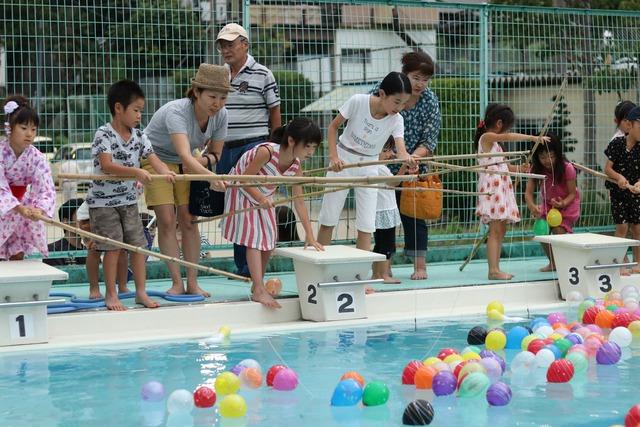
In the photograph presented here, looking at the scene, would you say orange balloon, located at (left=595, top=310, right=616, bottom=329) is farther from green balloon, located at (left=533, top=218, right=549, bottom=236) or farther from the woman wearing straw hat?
the woman wearing straw hat

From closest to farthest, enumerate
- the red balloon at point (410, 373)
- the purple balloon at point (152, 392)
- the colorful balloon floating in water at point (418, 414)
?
1. the colorful balloon floating in water at point (418, 414)
2. the purple balloon at point (152, 392)
3. the red balloon at point (410, 373)

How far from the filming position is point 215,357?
6.42m

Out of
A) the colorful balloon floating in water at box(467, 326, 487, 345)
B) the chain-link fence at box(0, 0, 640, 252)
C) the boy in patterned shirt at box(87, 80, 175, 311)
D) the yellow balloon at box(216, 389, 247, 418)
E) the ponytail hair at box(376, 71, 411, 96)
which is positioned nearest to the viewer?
the yellow balloon at box(216, 389, 247, 418)

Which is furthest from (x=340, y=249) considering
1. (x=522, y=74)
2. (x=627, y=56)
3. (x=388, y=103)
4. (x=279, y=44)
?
(x=627, y=56)

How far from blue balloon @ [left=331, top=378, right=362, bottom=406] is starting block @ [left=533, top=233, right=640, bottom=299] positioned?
11.8 feet

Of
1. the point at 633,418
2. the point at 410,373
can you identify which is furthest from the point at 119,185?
the point at 633,418

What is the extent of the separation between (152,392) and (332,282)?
2.32m

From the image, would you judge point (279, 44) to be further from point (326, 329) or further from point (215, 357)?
point (215, 357)

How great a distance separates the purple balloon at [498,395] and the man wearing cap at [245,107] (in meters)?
3.14

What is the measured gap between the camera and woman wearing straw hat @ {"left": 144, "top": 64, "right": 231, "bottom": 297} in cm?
743

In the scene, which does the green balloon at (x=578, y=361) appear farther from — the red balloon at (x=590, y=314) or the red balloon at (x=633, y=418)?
the red balloon at (x=590, y=314)

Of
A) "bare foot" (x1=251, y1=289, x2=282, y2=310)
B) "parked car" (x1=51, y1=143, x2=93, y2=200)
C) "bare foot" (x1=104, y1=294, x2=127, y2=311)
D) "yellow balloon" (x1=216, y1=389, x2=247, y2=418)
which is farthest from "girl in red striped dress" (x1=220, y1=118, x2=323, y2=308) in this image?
"yellow balloon" (x1=216, y1=389, x2=247, y2=418)

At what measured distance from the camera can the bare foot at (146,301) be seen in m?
7.33

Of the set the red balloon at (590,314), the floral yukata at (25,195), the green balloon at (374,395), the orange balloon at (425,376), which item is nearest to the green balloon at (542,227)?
the red balloon at (590,314)
